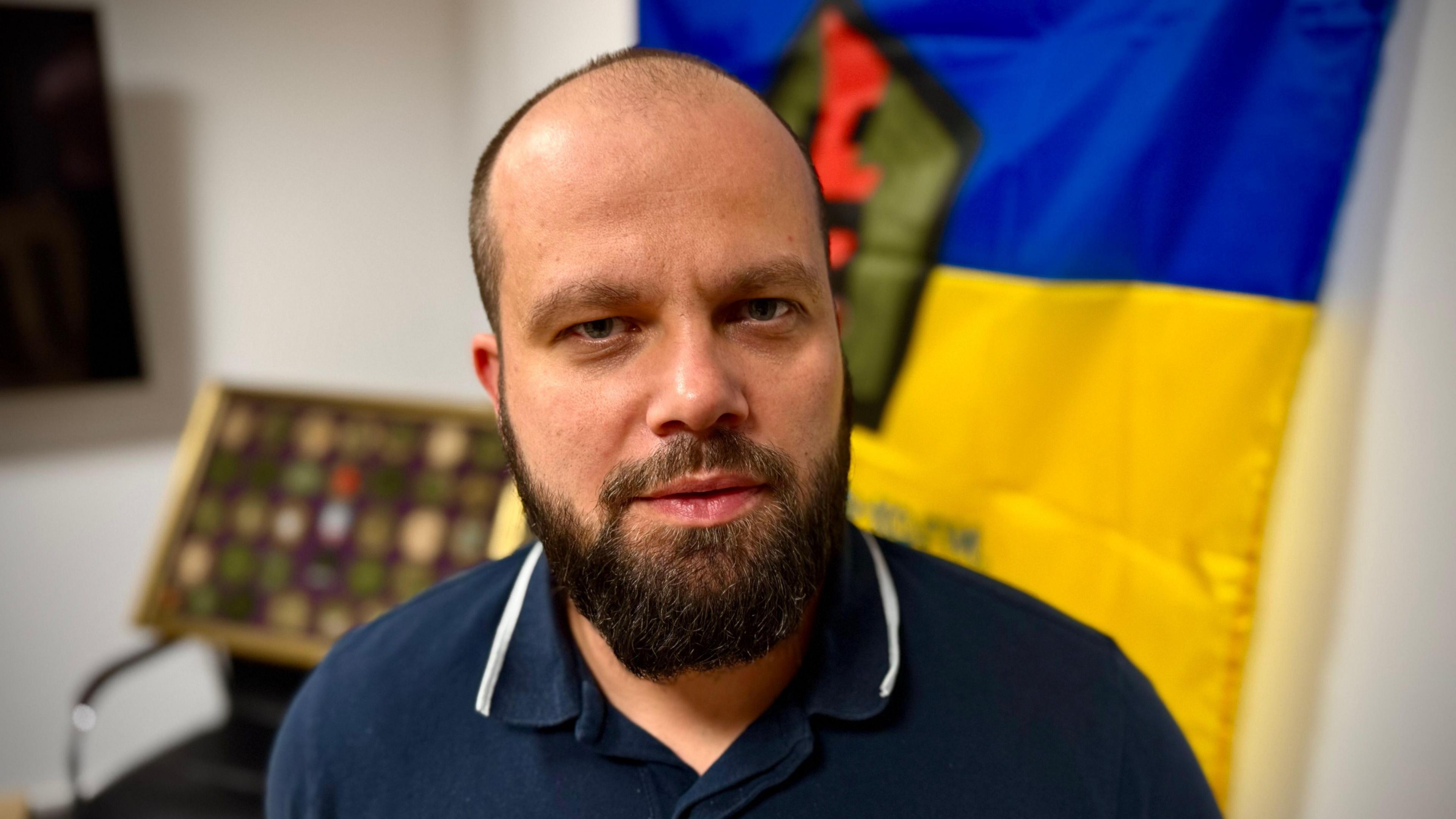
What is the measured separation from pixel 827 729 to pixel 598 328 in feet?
1.31

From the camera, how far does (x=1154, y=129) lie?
0.92m

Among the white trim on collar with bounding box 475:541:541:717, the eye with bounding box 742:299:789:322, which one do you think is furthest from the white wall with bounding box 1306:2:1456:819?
the white trim on collar with bounding box 475:541:541:717

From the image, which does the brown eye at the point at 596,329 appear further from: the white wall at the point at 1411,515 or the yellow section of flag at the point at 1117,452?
the white wall at the point at 1411,515

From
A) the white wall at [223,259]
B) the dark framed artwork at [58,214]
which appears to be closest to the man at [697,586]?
the white wall at [223,259]

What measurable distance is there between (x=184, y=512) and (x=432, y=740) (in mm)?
1301

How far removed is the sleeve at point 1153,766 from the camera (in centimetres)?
77

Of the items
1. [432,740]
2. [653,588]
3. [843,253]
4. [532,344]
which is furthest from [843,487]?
[843,253]

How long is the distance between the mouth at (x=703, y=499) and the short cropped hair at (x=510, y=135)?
24 cm

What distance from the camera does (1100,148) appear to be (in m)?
0.98

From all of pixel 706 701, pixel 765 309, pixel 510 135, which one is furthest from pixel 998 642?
pixel 510 135

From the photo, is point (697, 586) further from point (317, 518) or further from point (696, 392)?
point (317, 518)

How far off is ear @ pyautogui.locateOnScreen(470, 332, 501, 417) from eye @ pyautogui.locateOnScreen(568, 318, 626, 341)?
15cm

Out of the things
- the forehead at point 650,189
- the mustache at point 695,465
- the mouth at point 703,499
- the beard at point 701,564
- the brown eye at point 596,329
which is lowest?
the beard at point 701,564

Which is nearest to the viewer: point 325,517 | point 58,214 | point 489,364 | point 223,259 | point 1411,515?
point 1411,515
